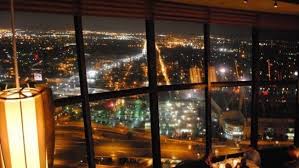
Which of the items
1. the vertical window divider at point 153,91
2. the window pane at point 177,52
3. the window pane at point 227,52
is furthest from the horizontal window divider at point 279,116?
the vertical window divider at point 153,91

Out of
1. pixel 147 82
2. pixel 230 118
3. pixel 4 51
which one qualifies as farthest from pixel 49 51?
pixel 230 118

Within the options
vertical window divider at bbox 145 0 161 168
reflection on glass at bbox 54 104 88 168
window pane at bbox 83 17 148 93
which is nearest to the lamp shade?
reflection on glass at bbox 54 104 88 168

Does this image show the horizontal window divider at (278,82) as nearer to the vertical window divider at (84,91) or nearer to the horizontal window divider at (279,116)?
the horizontal window divider at (279,116)

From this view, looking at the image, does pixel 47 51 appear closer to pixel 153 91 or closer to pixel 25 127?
pixel 153 91

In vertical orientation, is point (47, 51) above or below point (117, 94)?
above

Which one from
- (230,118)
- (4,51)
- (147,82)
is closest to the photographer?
(4,51)
